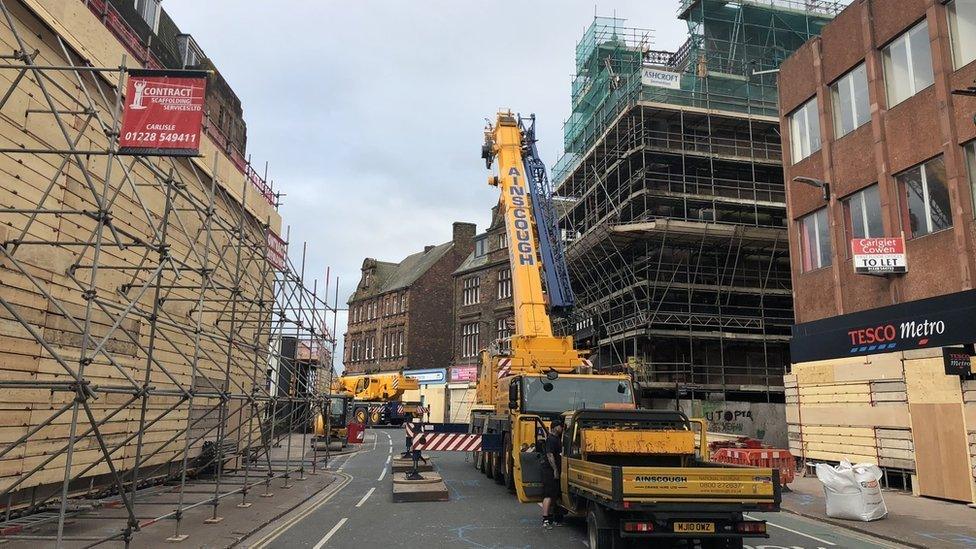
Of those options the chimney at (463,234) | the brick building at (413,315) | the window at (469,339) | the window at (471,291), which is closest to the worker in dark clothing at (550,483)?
the window at (469,339)

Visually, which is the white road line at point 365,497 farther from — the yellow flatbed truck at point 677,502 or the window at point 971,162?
the window at point 971,162

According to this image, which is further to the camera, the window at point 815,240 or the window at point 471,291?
the window at point 471,291

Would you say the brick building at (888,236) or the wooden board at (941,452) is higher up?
the brick building at (888,236)

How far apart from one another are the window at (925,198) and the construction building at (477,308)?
29.4 m

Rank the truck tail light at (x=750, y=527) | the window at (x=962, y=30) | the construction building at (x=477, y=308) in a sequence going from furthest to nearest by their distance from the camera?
the construction building at (x=477, y=308) → the window at (x=962, y=30) → the truck tail light at (x=750, y=527)

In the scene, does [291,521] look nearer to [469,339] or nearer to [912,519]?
[912,519]

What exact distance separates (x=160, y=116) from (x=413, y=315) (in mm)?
46773

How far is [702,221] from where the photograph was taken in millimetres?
28328

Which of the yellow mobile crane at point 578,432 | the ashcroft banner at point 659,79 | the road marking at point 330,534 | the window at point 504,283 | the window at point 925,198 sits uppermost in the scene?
the ashcroft banner at point 659,79

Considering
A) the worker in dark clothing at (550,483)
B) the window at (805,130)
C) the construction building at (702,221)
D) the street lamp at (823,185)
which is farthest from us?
the construction building at (702,221)

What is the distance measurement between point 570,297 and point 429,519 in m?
11.9

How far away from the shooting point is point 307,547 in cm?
880

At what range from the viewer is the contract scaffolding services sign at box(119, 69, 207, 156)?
25.6 feet

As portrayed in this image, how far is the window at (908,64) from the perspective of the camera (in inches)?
603
